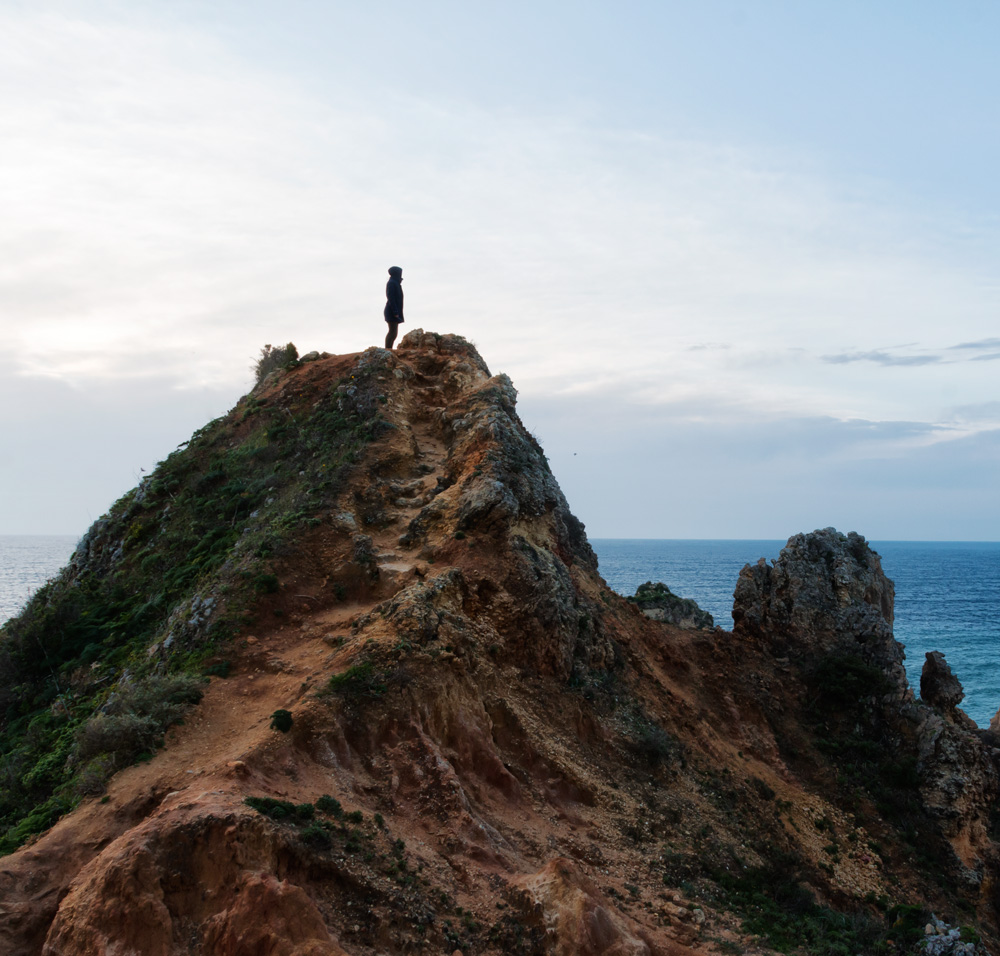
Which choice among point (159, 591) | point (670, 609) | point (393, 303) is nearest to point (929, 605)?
point (670, 609)

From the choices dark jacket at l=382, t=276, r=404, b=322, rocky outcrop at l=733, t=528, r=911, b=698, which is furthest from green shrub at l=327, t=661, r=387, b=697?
dark jacket at l=382, t=276, r=404, b=322

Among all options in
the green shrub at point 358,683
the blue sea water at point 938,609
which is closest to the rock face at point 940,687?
the green shrub at point 358,683

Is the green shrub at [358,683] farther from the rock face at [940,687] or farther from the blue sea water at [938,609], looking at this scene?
the blue sea water at [938,609]

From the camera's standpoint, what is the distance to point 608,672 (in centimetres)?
2019

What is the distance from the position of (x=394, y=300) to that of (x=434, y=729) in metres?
18.5

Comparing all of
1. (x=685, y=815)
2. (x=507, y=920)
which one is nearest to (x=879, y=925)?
(x=685, y=815)

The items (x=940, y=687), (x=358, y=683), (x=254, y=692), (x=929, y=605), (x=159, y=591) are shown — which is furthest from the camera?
(x=929, y=605)

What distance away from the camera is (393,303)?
29078 mm

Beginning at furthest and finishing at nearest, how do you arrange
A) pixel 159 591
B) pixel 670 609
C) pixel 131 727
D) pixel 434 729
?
pixel 670 609, pixel 159 591, pixel 434 729, pixel 131 727

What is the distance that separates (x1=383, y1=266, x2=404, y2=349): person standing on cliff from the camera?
1118 inches

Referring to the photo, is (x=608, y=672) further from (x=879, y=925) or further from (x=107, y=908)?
(x=107, y=908)

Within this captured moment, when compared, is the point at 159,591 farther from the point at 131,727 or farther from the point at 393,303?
the point at 393,303

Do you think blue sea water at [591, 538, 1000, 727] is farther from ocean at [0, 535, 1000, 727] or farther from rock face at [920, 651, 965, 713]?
rock face at [920, 651, 965, 713]

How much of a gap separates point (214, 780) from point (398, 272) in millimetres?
20531
